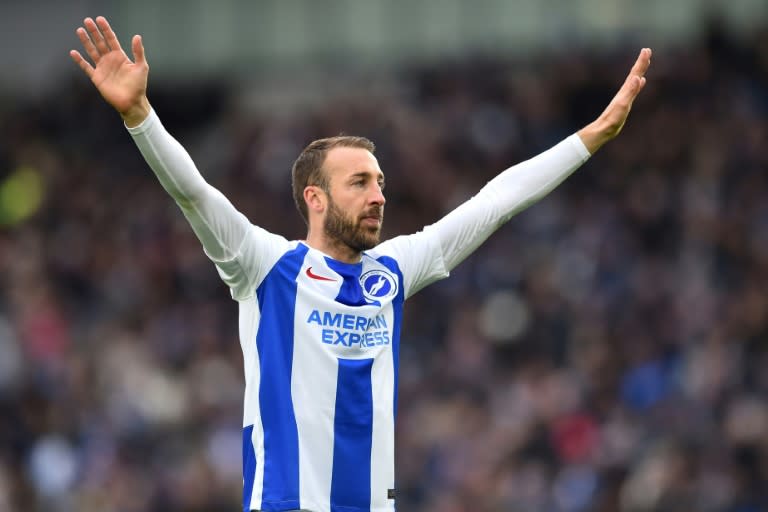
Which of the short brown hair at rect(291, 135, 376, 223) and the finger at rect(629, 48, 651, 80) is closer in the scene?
the short brown hair at rect(291, 135, 376, 223)

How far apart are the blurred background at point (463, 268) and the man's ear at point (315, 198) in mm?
6579

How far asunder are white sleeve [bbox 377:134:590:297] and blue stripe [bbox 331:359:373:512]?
1.93 feet

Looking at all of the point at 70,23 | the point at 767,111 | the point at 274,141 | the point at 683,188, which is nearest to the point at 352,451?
the point at 683,188

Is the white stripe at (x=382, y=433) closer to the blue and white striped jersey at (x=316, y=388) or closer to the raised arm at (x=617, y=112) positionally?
the blue and white striped jersey at (x=316, y=388)

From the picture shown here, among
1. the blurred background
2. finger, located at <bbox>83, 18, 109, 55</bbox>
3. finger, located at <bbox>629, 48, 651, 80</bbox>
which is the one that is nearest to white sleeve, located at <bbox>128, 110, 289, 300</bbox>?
finger, located at <bbox>83, 18, 109, 55</bbox>

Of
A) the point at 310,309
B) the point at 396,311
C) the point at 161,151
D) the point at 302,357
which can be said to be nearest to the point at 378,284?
the point at 396,311

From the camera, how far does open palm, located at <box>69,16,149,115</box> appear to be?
5.48m

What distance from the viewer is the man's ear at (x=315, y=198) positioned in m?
Result: 5.94

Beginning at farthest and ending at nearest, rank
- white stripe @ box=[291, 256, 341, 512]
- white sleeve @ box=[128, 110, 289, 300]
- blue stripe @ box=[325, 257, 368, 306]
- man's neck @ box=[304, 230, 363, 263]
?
1. man's neck @ box=[304, 230, 363, 263]
2. blue stripe @ box=[325, 257, 368, 306]
3. white stripe @ box=[291, 256, 341, 512]
4. white sleeve @ box=[128, 110, 289, 300]

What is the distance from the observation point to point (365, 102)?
20828 millimetres

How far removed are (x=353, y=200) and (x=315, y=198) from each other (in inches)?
7.0

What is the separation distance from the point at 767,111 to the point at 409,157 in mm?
4663

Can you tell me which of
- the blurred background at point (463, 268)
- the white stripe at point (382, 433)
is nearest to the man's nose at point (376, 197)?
the white stripe at point (382, 433)

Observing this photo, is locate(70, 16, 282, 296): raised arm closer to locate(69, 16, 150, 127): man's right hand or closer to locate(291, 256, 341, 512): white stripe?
locate(69, 16, 150, 127): man's right hand
